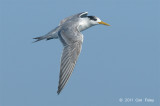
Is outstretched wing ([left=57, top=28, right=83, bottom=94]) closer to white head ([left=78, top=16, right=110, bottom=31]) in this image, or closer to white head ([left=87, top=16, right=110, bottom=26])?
white head ([left=78, top=16, right=110, bottom=31])

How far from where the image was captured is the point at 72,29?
28.3ft

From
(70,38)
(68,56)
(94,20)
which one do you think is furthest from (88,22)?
(68,56)

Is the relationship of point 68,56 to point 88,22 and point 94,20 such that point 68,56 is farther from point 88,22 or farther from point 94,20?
point 94,20

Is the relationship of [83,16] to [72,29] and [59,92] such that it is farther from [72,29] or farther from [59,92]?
[59,92]

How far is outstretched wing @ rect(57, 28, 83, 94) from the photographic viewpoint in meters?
7.03

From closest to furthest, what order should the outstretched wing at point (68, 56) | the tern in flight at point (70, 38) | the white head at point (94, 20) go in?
the outstretched wing at point (68, 56) → the tern in flight at point (70, 38) → the white head at point (94, 20)

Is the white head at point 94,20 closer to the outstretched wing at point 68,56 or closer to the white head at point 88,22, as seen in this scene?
the white head at point 88,22

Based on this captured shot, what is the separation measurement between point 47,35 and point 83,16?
185 centimetres

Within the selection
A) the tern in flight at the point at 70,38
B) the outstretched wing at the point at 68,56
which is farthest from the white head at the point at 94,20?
the outstretched wing at the point at 68,56

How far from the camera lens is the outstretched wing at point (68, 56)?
277 inches

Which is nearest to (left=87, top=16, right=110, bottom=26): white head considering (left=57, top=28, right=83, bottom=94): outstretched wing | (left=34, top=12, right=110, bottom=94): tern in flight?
(left=34, top=12, right=110, bottom=94): tern in flight

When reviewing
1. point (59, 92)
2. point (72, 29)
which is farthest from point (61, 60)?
point (72, 29)

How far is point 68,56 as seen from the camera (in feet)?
24.7

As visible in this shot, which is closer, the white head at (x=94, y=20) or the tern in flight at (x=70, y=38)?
the tern in flight at (x=70, y=38)
